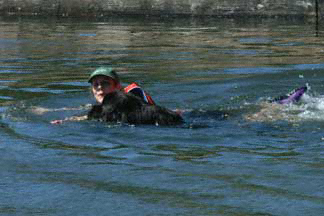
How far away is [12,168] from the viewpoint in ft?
20.6

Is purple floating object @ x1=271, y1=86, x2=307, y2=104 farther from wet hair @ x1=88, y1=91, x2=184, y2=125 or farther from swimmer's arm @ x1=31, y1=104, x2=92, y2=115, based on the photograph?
swimmer's arm @ x1=31, y1=104, x2=92, y2=115

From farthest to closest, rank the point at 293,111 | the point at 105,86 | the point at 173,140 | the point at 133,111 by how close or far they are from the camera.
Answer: the point at 293,111 → the point at 105,86 → the point at 133,111 → the point at 173,140

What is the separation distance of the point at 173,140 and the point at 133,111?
747 millimetres

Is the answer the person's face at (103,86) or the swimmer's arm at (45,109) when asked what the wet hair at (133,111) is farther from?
the swimmer's arm at (45,109)

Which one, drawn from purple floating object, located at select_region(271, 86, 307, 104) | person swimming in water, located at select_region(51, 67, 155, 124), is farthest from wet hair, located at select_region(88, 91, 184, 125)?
purple floating object, located at select_region(271, 86, 307, 104)

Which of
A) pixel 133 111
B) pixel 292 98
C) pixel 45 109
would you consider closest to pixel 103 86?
pixel 133 111

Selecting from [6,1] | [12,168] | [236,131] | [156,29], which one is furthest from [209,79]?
[6,1]

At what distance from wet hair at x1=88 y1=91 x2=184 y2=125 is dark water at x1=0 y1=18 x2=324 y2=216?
12cm

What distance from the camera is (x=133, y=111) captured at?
795cm

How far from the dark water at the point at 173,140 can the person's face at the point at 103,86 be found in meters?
0.43

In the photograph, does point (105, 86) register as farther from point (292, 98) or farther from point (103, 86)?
point (292, 98)

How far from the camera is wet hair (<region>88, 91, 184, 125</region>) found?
26.0 ft

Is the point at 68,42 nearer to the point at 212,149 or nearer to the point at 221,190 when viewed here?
the point at 212,149

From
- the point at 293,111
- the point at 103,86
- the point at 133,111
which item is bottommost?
the point at 293,111
